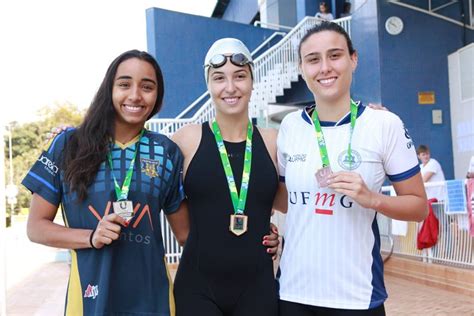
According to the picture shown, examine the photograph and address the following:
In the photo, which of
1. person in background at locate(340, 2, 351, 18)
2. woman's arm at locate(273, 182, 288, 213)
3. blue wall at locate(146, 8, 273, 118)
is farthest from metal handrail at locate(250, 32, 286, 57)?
woman's arm at locate(273, 182, 288, 213)

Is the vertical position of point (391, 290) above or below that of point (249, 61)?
below

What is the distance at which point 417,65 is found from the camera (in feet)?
41.3

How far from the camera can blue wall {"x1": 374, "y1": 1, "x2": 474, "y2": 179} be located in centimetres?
1251

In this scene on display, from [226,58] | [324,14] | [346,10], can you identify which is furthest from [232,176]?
[346,10]

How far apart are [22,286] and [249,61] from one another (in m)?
9.21

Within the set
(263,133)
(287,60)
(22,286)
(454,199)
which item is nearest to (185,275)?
(263,133)

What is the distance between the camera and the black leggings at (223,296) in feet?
8.63

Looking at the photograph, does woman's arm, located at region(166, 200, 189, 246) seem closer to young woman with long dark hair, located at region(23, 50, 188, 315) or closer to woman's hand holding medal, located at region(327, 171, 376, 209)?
young woman with long dark hair, located at region(23, 50, 188, 315)

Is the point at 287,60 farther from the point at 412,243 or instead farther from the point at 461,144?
the point at 412,243

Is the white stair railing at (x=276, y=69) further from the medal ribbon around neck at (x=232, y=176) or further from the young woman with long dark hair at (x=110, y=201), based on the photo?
the young woman with long dark hair at (x=110, y=201)

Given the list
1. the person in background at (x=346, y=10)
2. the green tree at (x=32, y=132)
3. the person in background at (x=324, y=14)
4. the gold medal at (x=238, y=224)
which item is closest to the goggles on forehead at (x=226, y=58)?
the gold medal at (x=238, y=224)

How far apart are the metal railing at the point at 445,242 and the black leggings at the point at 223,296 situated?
5.83 meters

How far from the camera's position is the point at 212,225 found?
2.76m

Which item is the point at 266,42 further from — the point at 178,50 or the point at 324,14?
the point at 178,50
